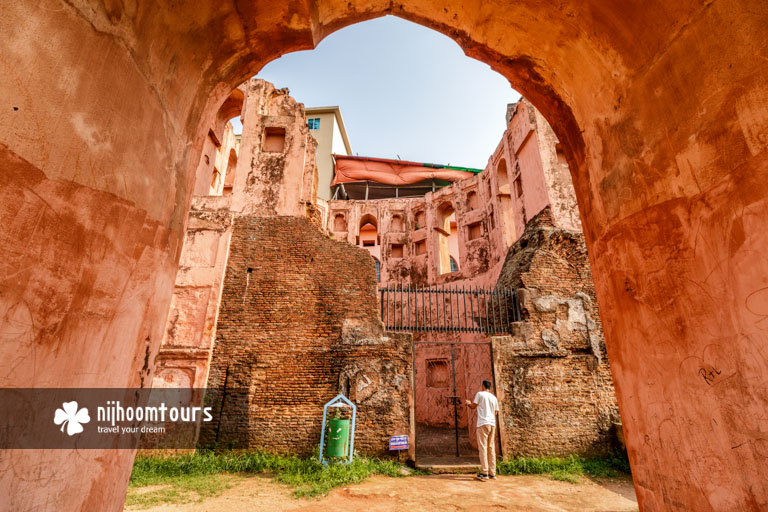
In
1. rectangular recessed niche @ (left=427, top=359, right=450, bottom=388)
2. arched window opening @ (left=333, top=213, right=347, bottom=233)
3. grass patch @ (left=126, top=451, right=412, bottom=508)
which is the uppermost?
arched window opening @ (left=333, top=213, right=347, bottom=233)

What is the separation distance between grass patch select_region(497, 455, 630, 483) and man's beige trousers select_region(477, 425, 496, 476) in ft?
1.08

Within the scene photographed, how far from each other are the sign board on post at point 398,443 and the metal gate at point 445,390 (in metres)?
2.95

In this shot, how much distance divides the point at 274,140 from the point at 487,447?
940 centimetres

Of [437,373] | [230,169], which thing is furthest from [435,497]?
[230,169]

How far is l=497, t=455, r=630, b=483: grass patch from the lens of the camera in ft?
22.0

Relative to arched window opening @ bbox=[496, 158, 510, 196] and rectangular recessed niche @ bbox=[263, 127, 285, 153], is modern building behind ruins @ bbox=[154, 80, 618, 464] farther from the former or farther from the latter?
arched window opening @ bbox=[496, 158, 510, 196]

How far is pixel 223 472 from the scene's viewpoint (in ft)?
21.4

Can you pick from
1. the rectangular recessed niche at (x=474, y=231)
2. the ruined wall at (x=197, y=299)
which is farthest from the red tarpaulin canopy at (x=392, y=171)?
the ruined wall at (x=197, y=299)

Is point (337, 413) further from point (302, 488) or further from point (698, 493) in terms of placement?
point (698, 493)

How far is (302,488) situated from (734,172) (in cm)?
619

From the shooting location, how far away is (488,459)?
6.82 metres

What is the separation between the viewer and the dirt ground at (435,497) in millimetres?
4969

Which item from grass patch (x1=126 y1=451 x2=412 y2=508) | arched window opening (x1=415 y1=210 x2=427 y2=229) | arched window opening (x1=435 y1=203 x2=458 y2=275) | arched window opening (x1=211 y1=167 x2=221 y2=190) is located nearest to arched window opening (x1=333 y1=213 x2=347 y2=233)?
arched window opening (x1=415 y1=210 x2=427 y2=229)

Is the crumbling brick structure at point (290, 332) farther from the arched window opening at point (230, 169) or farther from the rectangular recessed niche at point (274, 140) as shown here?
the arched window opening at point (230, 169)
